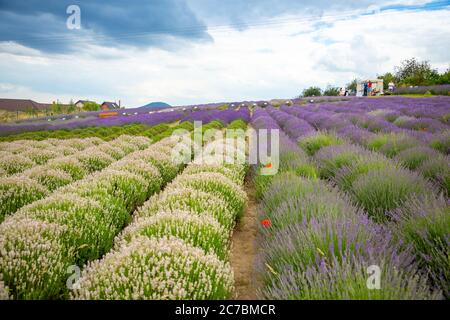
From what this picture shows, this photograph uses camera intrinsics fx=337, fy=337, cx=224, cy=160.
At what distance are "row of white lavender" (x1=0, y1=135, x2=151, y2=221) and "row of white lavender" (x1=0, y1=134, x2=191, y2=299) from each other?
72 centimetres

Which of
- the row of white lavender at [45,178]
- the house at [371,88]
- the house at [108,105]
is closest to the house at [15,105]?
the house at [108,105]

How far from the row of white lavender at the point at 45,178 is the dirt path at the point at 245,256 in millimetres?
3237

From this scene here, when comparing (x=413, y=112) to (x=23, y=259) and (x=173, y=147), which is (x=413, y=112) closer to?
(x=173, y=147)

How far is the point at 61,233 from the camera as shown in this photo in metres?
3.56

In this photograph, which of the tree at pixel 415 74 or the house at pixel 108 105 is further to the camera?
the house at pixel 108 105

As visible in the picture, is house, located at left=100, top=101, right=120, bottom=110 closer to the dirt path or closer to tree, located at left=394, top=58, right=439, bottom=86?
tree, located at left=394, top=58, right=439, bottom=86

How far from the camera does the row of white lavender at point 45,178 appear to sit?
5.09 meters

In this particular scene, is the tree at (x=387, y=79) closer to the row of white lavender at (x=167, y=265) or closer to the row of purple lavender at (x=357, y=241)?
the row of purple lavender at (x=357, y=241)

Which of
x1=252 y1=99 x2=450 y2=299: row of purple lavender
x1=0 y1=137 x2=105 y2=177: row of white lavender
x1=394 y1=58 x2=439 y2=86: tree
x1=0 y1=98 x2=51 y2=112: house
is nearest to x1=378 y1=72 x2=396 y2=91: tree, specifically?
x1=394 y1=58 x2=439 y2=86: tree

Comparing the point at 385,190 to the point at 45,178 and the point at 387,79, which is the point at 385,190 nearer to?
the point at 45,178

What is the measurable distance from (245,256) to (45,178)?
13.6ft

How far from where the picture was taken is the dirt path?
335cm

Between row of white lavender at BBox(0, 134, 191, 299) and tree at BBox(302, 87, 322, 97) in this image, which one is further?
tree at BBox(302, 87, 322, 97)
